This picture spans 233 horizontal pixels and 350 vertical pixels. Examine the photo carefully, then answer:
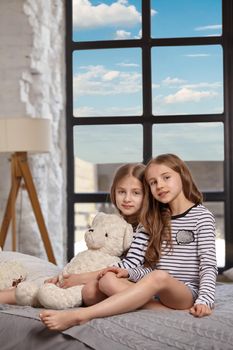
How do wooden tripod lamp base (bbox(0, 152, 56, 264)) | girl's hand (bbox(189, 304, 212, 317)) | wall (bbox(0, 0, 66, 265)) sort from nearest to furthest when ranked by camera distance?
girl's hand (bbox(189, 304, 212, 317)), wooden tripod lamp base (bbox(0, 152, 56, 264)), wall (bbox(0, 0, 66, 265))

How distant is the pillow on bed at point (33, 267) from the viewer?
12.5ft

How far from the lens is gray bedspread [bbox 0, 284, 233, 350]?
113 inches

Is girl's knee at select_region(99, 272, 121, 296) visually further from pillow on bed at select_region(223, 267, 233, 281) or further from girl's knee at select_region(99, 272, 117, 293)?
pillow on bed at select_region(223, 267, 233, 281)

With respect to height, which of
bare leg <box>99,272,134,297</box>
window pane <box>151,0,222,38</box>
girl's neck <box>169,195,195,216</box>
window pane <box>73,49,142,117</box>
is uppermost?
window pane <box>151,0,222,38</box>

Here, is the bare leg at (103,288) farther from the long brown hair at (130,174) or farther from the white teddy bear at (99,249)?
the long brown hair at (130,174)

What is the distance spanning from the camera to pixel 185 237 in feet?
10.8

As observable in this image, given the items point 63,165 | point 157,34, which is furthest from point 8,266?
point 157,34

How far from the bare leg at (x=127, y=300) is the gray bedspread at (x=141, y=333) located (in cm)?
3

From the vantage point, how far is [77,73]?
20.8 ft

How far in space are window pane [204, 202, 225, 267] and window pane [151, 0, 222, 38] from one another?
126 centimetres

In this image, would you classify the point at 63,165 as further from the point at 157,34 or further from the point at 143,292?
the point at 143,292

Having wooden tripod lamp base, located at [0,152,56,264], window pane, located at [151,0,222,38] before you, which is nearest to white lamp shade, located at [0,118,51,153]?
wooden tripod lamp base, located at [0,152,56,264]

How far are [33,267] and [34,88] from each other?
7.37ft

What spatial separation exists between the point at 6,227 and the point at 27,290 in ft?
7.31
